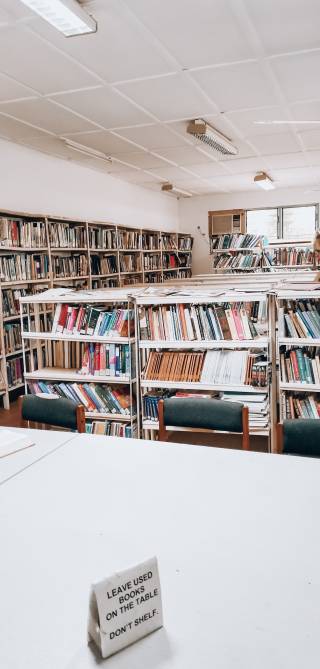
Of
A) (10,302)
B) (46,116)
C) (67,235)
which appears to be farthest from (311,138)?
(10,302)

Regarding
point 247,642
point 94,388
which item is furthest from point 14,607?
point 94,388

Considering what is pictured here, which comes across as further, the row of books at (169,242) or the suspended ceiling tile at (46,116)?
the row of books at (169,242)

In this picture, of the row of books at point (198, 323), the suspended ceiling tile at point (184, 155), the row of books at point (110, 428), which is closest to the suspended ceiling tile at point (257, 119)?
the suspended ceiling tile at point (184, 155)

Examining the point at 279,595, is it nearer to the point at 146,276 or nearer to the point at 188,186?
the point at 146,276

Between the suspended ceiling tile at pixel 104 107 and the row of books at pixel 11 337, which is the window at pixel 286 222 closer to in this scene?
the suspended ceiling tile at pixel 104 107

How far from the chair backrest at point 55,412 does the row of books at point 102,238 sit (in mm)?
4601

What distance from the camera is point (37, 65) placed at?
3.49m

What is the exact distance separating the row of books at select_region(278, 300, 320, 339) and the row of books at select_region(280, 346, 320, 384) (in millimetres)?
133

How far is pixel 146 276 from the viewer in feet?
29.5

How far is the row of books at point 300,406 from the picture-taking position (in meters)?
3.17

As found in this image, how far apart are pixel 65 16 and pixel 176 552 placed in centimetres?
286

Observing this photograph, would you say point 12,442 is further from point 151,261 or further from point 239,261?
point 239,261

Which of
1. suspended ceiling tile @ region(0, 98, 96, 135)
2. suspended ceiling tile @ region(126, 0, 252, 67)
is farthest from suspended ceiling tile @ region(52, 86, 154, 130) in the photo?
suspended ceiling tile @ region(126, 0, 252, 67)

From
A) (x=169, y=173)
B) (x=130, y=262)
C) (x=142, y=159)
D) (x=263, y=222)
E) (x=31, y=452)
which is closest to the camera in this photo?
(x=31, y=452)
